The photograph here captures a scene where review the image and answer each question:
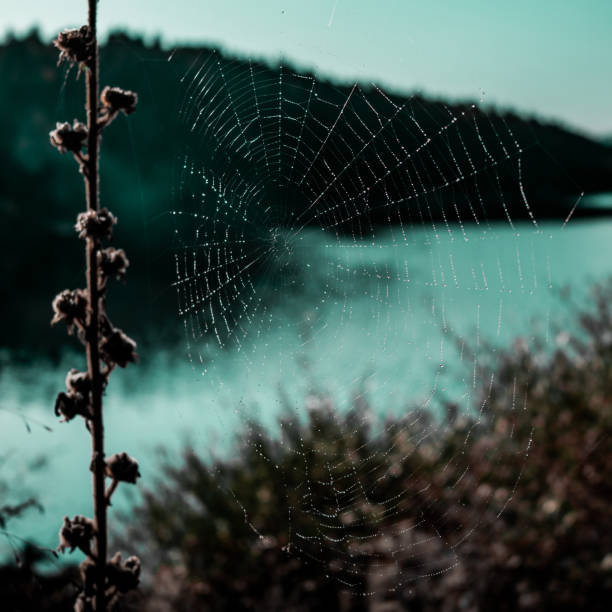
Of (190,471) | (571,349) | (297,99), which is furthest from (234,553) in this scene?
(571,349)

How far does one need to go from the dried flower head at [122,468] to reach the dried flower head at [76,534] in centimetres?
7

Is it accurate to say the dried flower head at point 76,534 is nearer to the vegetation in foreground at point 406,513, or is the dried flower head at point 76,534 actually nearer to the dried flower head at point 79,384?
the dried flower head at point 79,384

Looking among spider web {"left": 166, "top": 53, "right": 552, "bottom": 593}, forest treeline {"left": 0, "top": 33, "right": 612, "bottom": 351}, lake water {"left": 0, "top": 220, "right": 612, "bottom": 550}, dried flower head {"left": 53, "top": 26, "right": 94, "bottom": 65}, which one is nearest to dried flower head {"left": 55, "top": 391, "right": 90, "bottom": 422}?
lake water {"left": 0, "top": 220, "right": 612, "bottom": 550}

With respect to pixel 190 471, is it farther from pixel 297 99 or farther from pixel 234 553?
pixel 297 99

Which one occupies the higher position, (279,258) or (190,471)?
(279,258)

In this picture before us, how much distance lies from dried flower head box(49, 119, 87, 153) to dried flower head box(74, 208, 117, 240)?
126 mm

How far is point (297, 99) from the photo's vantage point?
292 centimetres

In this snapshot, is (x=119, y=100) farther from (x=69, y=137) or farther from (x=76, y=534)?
(x=76, y=534)

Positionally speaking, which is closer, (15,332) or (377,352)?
(377,352)

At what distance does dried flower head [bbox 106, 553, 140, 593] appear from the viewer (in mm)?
891

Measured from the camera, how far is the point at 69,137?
932 millimetres

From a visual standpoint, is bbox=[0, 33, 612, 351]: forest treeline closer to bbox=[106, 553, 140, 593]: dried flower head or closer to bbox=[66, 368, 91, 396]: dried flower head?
bbox=[66, 368, 91, 396]: dried flower head

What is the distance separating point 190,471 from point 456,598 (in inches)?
77.8

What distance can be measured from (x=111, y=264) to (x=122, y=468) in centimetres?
29
